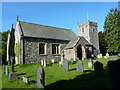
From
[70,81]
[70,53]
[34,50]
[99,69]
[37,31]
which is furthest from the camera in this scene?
[37,31]

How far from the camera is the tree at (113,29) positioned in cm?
2404

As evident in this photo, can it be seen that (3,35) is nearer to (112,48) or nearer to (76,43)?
(76,43)

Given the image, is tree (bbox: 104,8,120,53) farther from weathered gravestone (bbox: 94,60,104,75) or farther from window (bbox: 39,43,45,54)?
weathered gravestone (bbox: 94,60,104,75)

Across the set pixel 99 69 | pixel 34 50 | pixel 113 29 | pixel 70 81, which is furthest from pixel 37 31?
pixel 113 29

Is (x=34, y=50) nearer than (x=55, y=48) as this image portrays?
Yes

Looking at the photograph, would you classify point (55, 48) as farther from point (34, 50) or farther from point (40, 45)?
point (34, 50)

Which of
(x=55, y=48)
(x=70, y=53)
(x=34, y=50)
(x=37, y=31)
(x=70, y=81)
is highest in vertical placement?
(x=37, y=31)

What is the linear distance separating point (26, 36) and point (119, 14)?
74.1 feet

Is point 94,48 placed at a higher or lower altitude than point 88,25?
lower

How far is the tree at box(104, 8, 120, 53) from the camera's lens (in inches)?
946

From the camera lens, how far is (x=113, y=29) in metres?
24.9

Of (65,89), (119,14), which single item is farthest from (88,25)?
(65,89)

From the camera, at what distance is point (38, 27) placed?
21.9 m

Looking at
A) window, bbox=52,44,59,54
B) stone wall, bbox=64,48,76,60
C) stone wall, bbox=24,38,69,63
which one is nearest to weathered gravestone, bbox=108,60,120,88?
stone wall, bbox=64,48,76,60
